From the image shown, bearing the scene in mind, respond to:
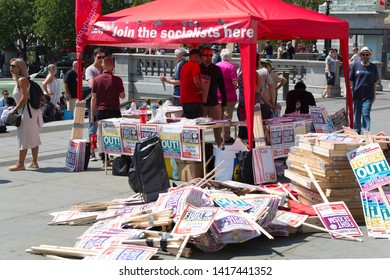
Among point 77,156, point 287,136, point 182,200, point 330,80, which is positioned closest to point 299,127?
point 287,136

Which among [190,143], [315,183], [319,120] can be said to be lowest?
[315,183]

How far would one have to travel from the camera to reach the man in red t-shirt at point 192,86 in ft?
38.5

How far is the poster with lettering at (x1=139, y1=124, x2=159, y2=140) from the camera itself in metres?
10.9

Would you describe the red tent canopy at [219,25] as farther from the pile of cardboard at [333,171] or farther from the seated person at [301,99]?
the pile of cardboard at [333,171]

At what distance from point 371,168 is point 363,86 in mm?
6853

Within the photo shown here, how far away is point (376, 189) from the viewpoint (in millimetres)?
8234

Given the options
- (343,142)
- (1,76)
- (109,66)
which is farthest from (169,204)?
(1,76)

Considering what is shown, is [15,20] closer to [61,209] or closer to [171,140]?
[171,140]

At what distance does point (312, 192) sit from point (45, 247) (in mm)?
3196

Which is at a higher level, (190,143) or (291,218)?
(190,143)

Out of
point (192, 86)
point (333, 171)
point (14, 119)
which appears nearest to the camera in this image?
point (333, 171)

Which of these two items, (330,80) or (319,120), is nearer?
(319,120)

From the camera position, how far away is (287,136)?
452 inches

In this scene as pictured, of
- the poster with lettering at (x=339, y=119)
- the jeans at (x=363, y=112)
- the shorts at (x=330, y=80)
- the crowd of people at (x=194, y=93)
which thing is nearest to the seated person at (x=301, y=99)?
the crowd of people at (x=194, y=93)
